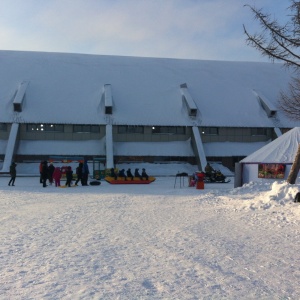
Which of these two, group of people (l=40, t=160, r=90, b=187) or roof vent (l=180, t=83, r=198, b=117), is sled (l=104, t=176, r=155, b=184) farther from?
roof vent (l=180, t=83, r=198, b=117)

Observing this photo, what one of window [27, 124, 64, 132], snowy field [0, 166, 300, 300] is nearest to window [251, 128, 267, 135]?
window [27, 124, 64, 132]

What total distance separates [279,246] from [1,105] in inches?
1442

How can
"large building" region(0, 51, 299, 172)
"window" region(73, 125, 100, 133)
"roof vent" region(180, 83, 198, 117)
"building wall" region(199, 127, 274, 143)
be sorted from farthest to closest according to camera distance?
"building wall" region(199, 127, 274, 143) < "roof vent" region(180, 83, 198, 117) < "window" region(73, 125, 100, 133) < "large building" region(0, 51, 299, 172)

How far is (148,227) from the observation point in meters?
8.63

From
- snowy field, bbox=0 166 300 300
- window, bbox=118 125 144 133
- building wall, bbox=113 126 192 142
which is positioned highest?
window, bbox=118 125 144 133

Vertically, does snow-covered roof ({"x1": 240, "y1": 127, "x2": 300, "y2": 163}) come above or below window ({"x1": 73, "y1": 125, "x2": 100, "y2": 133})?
below

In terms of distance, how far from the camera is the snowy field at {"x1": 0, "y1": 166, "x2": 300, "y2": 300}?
441cm

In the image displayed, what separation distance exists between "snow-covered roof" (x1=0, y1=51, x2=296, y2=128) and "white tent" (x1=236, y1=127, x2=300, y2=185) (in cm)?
1572

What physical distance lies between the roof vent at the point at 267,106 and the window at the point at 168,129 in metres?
10.0

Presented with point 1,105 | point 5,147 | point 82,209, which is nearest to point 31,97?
point 1,105

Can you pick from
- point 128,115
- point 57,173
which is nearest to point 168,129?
point 128,115

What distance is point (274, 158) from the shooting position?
2280 centimetres

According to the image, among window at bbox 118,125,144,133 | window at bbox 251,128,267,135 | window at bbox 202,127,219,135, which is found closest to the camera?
window at bbox 118,125,144,133

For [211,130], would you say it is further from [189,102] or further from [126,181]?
[126,181]
